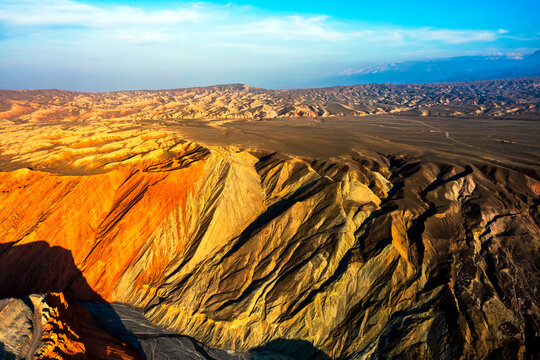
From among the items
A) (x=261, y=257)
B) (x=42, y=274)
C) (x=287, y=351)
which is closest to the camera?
(x=287, y=351)

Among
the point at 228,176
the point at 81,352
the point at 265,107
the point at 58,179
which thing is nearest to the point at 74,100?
the point at 265,107

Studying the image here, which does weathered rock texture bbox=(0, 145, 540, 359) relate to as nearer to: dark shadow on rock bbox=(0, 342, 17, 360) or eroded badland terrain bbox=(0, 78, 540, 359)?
eroded badland terrain bbox=(0, 78, 540, 359)

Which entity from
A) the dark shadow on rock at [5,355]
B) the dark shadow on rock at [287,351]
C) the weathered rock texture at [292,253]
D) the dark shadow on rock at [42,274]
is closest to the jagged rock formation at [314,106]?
the weathered rock texture at [292,253]

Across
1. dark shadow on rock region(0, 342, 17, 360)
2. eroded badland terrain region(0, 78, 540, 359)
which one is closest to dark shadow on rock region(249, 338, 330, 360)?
eroded badland terrain region(0, 78, 540, 359)

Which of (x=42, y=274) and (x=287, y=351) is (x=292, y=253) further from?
(x=42, y=274)

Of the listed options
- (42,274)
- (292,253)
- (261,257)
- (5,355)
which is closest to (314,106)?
(292,253)

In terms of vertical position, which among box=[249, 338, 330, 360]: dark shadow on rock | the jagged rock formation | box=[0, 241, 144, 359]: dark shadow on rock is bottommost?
box=[249, 338, 330, 360]: dark shadow on rock

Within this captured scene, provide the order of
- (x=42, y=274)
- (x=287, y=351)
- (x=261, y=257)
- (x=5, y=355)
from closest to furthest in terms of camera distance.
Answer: (x=5, y=355), (x=287, y=351), (x=42, y=274), (x=261, y=257)
